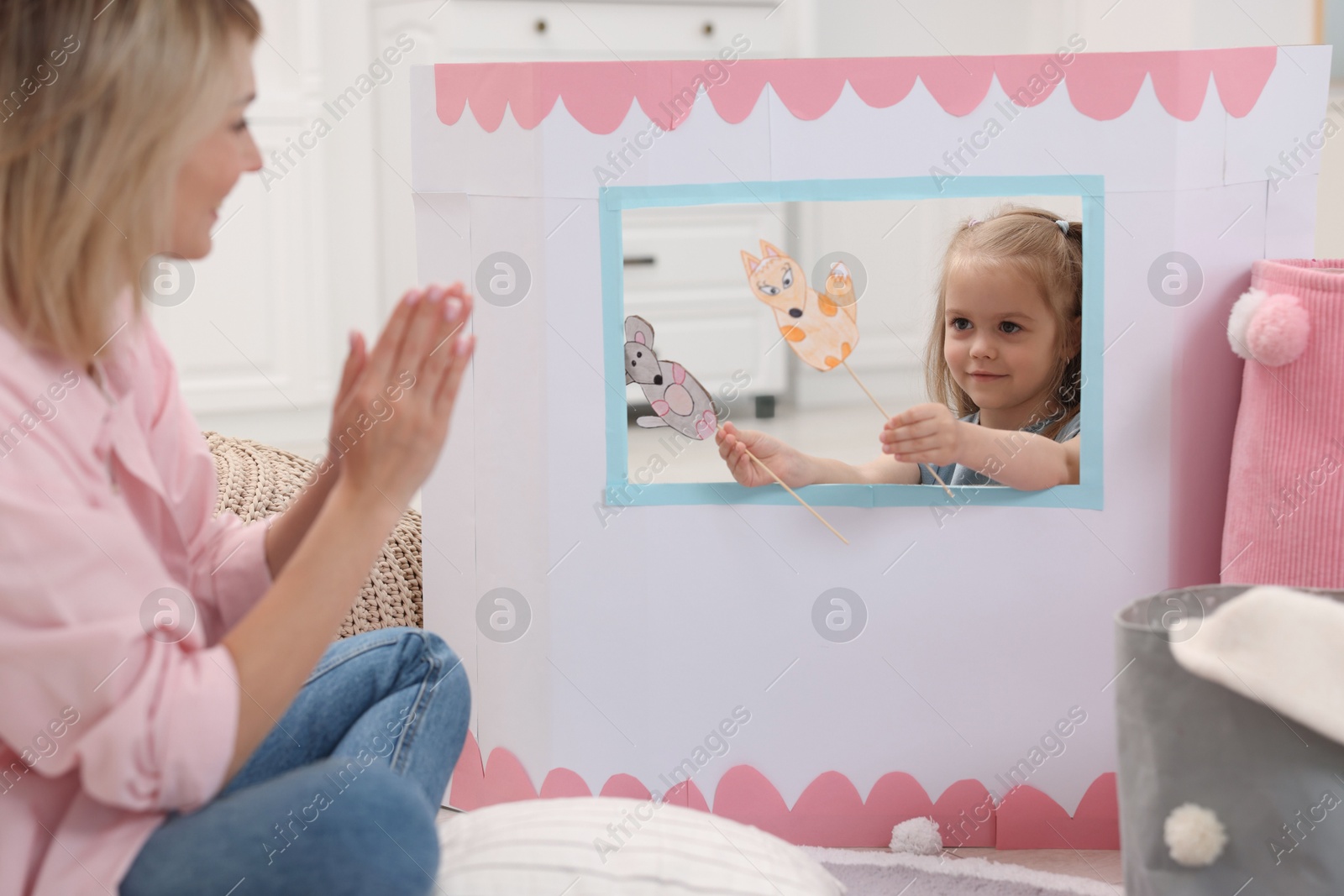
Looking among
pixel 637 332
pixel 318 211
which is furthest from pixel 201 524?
pixel 318 211

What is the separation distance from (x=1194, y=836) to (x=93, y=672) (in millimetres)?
750

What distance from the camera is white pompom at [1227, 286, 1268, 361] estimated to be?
989 millimetres

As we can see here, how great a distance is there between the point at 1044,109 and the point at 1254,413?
34 cm

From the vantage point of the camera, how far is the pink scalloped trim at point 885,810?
43.7 inches

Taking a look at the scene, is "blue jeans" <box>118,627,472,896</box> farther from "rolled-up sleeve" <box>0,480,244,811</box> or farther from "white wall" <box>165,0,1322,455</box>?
"white wall" <box>165,0,1322,455</box>

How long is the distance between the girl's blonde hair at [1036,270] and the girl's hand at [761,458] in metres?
0.15

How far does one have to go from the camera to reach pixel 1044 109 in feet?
3.40

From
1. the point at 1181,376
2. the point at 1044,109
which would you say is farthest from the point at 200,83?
the point at 1181,376

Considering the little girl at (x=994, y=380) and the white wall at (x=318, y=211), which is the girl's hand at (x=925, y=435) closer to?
the little girl at (x=994, y=380)

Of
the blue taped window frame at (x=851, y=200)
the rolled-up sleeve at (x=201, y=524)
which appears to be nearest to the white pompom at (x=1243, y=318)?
the blue taped window frame at (x=851, y=200)

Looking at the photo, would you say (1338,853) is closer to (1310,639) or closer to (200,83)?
(1310,639)

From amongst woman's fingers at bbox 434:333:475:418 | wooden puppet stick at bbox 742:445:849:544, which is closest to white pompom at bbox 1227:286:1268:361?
wooden puppet stick at bbox 742:445:849:544

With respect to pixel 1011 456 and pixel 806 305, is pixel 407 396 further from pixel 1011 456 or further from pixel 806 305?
pixel 1011 456

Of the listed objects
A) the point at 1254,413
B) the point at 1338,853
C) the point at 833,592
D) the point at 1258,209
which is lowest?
the point at 1338,853
